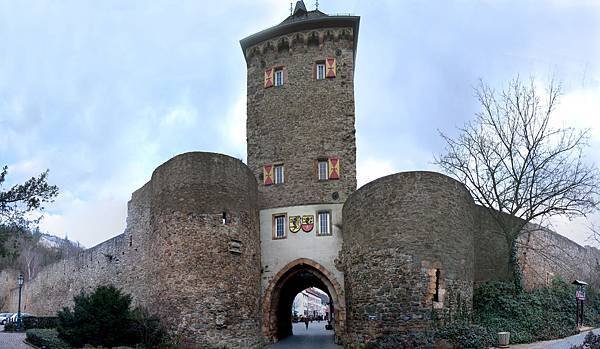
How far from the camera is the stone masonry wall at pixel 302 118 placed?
25.1 metres

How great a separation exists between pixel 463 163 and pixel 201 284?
11.6 m

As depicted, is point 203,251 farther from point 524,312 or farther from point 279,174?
point 524,312

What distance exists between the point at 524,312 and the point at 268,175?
11.4m

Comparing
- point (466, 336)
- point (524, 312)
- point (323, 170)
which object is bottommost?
point (466, 336)

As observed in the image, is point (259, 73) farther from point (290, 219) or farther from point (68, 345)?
point (68, 345)

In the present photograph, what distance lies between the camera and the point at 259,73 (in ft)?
90.0

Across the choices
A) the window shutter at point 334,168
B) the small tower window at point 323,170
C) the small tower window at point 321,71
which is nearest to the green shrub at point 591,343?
the window shutter at point 334,168

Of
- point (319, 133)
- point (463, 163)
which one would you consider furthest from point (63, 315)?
point (463, 163)

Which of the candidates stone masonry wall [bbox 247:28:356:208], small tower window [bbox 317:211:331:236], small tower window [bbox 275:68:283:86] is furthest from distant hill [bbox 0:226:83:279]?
small tower window [bbox 275:68:283:86]

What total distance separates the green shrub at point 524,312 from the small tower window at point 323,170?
751 cm

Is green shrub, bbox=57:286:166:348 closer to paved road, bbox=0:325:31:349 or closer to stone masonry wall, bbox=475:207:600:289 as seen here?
paved road, bbox=0:325:31:349

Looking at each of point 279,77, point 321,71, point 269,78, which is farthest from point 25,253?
point 321,71

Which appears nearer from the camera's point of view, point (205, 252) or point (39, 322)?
point (205, 252)

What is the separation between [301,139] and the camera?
1011 inches
